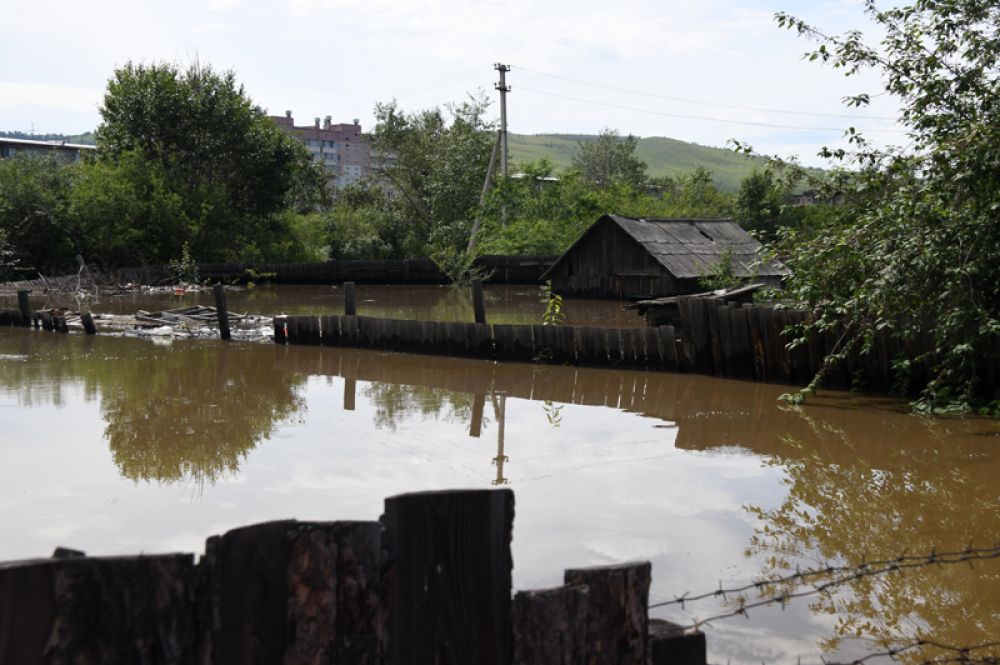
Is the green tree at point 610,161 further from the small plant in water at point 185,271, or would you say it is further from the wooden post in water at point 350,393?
the wooden post in water at point 350,393

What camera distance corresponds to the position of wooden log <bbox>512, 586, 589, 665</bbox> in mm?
2521

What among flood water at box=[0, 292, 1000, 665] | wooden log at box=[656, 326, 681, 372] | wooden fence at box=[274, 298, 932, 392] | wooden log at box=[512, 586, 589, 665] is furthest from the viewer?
wooden log at box=[656, 326, 681, 372]

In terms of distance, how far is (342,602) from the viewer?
2453 mm

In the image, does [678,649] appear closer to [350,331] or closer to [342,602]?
[342,602]

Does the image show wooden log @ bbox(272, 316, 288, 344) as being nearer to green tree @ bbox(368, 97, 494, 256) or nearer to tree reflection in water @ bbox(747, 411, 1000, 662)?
tree reflection in water @ bbox(747, 411, 1000, 662)

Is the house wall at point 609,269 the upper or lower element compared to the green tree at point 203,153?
lower

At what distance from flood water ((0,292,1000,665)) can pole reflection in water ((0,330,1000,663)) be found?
0.03 meters

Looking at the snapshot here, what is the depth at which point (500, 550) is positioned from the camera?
8.24 ft

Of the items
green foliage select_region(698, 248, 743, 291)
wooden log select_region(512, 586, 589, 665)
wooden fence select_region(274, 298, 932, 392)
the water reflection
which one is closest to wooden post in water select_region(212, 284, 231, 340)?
the water reflection

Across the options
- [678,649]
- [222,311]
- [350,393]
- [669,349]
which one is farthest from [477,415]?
[678,649]

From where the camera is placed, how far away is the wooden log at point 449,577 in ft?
8.04

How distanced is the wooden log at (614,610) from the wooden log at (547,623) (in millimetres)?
34

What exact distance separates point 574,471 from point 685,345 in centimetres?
615

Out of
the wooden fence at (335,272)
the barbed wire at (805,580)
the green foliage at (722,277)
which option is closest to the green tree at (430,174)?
the wooden fence at (335,272)
